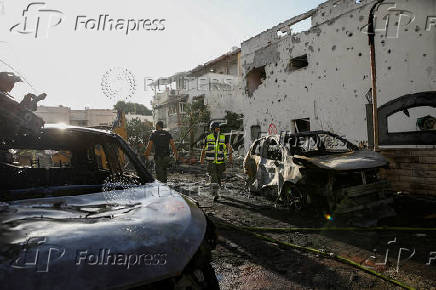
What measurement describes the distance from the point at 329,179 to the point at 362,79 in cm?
675

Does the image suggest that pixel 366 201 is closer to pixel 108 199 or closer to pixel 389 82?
pixel 108 199

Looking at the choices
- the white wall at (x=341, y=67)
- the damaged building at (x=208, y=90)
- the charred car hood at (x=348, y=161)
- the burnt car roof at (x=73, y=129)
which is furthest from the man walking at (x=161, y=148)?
the damaged building at (x=208, y=90)

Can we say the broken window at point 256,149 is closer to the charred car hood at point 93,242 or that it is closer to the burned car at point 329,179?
the burned car at point 329,179

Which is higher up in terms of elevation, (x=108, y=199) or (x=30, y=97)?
(x=30, y=97)

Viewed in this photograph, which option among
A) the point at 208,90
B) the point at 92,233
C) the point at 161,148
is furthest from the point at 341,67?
the point at 208,90

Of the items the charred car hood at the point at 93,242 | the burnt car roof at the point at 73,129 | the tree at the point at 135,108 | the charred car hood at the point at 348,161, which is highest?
the tree at the point at 135,108

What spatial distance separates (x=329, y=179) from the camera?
4980 mm

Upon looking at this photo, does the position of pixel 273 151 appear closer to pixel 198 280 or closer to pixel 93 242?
pixel 198 280

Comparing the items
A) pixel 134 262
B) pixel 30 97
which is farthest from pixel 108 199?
pixel 30 97

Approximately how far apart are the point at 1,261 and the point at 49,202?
0.83 m

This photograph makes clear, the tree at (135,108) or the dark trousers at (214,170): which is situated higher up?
the tree at (135,108)

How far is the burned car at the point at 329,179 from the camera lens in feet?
16.1

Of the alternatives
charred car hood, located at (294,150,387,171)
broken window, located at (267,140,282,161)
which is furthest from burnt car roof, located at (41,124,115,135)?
broken window, located at (267,140,282,161)

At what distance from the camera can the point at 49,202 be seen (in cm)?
194
